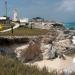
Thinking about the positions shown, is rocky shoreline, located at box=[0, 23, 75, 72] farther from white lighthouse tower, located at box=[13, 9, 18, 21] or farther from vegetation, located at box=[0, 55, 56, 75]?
white lighthouse tower, located at box=[13, 9, 18, 21]

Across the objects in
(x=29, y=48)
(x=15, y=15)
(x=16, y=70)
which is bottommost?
(x=29, y=48)

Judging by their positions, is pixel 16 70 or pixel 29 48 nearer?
pixel 16 70

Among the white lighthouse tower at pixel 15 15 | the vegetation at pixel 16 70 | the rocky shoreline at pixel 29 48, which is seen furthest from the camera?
the white lighthouse tower at pixel 15 15

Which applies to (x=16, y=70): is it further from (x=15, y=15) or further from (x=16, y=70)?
(x=15, y=15)

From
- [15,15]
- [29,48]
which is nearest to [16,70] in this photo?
[29,48]

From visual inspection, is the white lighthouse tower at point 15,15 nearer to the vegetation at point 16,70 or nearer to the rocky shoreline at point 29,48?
the rocky shoreline at point 29,48

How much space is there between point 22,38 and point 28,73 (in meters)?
23.7

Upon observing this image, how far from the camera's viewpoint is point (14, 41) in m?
32.5

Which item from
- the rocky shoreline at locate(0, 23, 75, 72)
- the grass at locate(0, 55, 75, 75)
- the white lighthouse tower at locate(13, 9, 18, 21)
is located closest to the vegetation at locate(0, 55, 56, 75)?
the grass at locate(0, 55, 75, 75)

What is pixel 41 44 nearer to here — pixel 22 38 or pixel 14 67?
pixel 22 38

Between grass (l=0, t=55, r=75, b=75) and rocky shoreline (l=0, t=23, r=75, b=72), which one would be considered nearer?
grass (l=0, t=55, r=75, b=75)

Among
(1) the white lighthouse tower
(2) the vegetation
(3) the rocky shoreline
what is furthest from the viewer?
(1) the white lighthouse tower

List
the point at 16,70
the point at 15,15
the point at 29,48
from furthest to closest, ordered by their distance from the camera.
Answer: the point at 15,15
the point at 29,48
the point at 16,70

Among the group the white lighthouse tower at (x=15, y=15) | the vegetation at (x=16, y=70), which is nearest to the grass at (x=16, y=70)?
the vegetation at (x=16, y=70)
